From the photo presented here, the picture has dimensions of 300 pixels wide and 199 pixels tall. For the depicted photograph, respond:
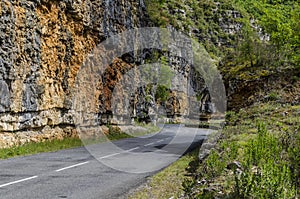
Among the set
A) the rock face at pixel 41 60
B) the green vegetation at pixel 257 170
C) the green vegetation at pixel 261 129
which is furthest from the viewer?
the rock face at pixel 41 60

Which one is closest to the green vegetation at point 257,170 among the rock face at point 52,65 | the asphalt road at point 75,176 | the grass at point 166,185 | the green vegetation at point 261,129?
the green vegetation at point 261,129

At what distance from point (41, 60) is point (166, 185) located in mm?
12987

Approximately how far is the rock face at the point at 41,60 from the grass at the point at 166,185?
790cm

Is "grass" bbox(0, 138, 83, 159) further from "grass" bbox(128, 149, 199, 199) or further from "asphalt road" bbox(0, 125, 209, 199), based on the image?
"grass" bbox(128, 149, 199, 199)

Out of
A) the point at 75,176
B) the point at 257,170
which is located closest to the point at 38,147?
the point at 75,176

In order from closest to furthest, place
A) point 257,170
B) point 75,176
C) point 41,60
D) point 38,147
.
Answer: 1. point 257,170
2. point 75,176
3. point 38,147
4. point 41,60

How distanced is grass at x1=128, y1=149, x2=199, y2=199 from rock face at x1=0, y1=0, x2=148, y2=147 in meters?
7.90

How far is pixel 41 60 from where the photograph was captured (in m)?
18.9

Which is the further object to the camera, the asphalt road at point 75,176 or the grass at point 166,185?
the grass at point 166,185

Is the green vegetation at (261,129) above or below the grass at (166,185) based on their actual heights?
above

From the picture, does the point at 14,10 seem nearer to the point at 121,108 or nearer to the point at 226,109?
the point at 226,109

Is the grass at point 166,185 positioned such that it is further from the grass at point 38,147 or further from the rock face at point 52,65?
the rock face at point 52,65

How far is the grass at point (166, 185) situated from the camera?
7.10 meters

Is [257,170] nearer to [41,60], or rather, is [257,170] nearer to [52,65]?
[41,60]
